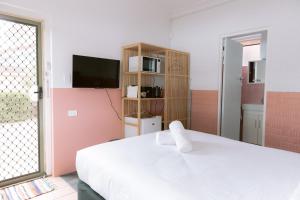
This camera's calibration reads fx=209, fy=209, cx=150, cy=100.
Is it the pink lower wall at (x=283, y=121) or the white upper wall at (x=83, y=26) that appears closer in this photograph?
the white upper wall at (x=83, y=26)

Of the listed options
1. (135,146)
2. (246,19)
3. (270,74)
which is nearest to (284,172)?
(135,146)

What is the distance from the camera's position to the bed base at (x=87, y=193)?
4.55 ft

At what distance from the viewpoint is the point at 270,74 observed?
2.74 meters

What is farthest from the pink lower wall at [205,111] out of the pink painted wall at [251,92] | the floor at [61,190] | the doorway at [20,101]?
the doorway at [20,101]

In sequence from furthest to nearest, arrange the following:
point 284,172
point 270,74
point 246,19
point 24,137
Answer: point 246,19 → point 270,74 → point 24,137 → point 284,172

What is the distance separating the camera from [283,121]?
2.64 meters

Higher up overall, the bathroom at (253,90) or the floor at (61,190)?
the bathroom at (253,90)

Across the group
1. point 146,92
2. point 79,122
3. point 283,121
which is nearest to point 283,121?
point 283,121

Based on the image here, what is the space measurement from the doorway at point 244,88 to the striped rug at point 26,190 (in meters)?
2.57

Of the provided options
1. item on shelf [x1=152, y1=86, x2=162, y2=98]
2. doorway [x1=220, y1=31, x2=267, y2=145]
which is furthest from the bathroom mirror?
item on shelf [x1=152, y1=86, x2=162, y2=98]

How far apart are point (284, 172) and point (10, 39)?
276cm

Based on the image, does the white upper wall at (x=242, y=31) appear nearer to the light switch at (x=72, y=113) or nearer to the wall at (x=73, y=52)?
the wall at (x=73, y=52)

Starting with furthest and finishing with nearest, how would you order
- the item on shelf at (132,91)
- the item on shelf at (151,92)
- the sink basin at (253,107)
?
the sink basin at (253,107), the item on shelf at (151,92), the item on shelf at (132,91)

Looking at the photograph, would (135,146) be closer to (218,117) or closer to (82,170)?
(82,170)
